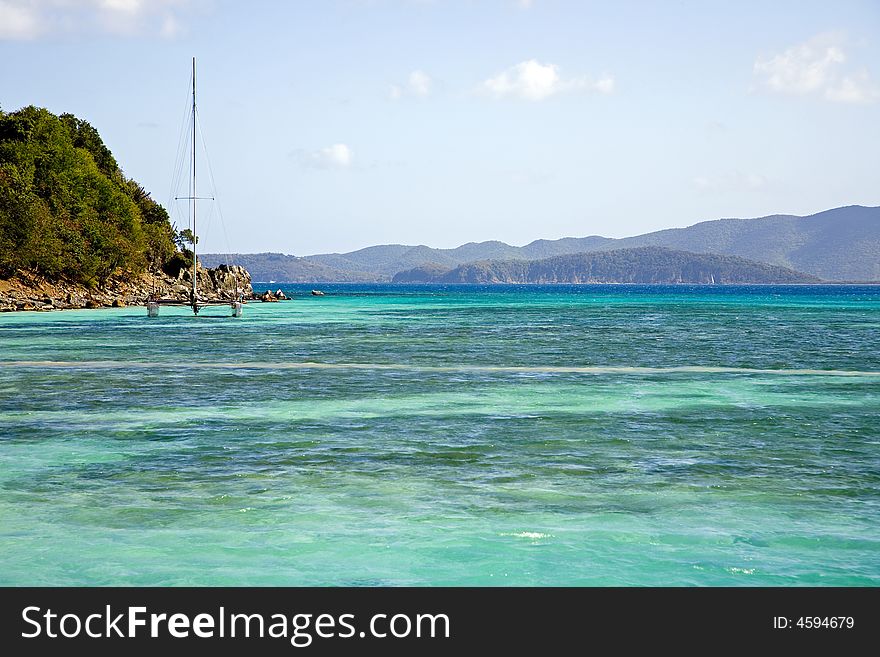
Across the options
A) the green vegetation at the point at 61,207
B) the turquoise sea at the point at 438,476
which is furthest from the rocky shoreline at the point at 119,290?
the turquoise sea at the point at 438,476

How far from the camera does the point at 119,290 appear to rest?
9000 cm

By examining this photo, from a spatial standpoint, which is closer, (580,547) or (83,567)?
(83,567)

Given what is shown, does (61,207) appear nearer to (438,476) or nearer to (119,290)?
(119,290)

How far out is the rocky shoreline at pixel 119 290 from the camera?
71.5 m

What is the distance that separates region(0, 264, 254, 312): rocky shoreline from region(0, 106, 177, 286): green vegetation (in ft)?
3.66

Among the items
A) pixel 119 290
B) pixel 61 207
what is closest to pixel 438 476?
pixel 61 207

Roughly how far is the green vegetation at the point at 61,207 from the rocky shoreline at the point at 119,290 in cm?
112

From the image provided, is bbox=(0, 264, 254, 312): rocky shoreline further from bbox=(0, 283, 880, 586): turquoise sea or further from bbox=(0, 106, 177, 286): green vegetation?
bbox=(0, 283, 880, 586): turquoise sea

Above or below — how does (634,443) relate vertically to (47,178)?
below

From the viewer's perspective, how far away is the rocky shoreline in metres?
71.5
